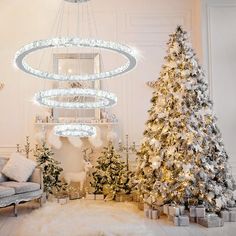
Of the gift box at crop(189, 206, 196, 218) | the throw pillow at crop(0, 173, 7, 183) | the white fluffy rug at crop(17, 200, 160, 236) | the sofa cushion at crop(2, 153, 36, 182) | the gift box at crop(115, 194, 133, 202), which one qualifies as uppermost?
the sofa cushion at crop(2, 153, 36, 182)

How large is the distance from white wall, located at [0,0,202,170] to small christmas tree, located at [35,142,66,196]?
785mm

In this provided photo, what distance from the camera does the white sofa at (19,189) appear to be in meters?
5.06

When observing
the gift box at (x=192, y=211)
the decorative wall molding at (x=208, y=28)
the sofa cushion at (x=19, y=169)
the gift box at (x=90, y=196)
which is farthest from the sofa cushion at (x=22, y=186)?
the decorative wall molding at (x=208, y=28)

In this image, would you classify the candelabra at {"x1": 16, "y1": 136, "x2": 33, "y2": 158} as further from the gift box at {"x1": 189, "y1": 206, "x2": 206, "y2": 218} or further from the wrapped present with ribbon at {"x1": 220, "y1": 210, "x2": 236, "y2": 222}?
the wrapped present with ribbon at {"x1": 220, "y1": 210, "x2": 236, "y2": 222}

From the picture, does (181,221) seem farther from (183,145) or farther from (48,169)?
(48,169)

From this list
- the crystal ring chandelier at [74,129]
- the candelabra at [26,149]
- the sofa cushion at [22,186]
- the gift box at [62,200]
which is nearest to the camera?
the crystal ring chandelier at [74,129]

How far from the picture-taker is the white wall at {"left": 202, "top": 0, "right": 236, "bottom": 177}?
278 inches

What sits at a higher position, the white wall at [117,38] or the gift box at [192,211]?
the white wall at [117,38]

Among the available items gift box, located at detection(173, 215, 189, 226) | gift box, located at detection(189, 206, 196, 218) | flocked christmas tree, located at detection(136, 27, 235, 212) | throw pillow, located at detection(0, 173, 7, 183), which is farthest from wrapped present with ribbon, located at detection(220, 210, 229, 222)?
throw pillow, located at detection(0, 173, 7, 183)

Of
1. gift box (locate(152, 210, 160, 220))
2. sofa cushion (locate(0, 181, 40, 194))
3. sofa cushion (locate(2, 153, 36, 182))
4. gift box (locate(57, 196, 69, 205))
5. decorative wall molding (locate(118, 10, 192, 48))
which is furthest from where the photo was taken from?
decorative wall molding (locate(118, 10, 192, 48))

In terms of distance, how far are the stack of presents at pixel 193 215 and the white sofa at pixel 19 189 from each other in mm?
1928

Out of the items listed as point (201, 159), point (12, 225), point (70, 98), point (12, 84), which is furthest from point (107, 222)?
point (12, 84)

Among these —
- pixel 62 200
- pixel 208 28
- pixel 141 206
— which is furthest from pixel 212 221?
pixel 208 28

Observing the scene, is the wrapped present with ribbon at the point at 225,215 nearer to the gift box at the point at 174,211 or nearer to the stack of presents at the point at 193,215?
the stack of presents at the point at 193,215
